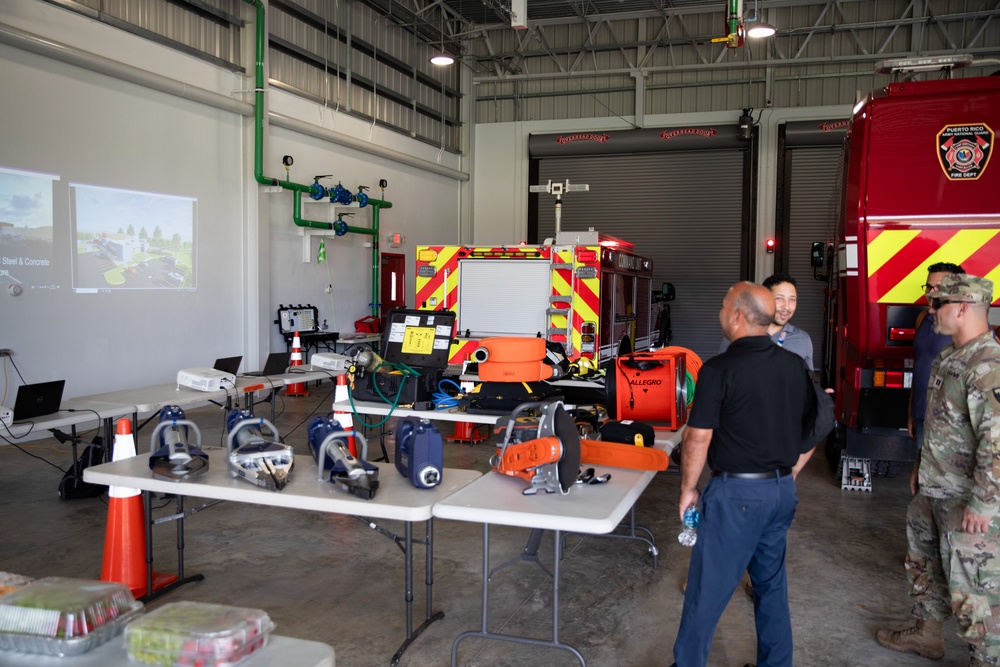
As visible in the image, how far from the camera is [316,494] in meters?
2.90

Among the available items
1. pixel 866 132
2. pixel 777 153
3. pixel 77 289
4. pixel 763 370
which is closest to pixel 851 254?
pixel 866 132

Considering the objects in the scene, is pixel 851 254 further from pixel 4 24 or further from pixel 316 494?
pixel 4 24

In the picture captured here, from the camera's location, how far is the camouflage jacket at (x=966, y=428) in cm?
268

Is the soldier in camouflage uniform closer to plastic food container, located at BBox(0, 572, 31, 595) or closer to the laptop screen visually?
plastic food container, located at BBox(0, 572, 31, 595)

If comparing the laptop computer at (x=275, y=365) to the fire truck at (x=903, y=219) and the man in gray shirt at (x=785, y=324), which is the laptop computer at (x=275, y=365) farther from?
the fire truck at (x=903, y=219)


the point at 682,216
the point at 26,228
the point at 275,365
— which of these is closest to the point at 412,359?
the point at 275,365

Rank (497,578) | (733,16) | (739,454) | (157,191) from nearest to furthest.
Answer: (739,454)
(497,578)
(733,16)
(157,191)

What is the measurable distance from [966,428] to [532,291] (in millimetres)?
5717

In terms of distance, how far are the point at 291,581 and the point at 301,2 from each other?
932cm

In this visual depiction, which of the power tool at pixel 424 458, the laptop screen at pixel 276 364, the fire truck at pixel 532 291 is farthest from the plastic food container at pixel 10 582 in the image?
the fire truck at pixel 532 291

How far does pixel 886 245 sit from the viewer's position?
492 centimetres

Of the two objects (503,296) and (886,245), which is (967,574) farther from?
(503,296)

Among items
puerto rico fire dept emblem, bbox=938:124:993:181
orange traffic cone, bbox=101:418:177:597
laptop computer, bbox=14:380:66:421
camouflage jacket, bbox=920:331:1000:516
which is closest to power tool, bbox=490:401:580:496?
camouflage jacket, bbox=920:331:1000:516

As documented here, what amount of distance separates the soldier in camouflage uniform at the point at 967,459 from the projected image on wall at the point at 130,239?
7.58 metres
